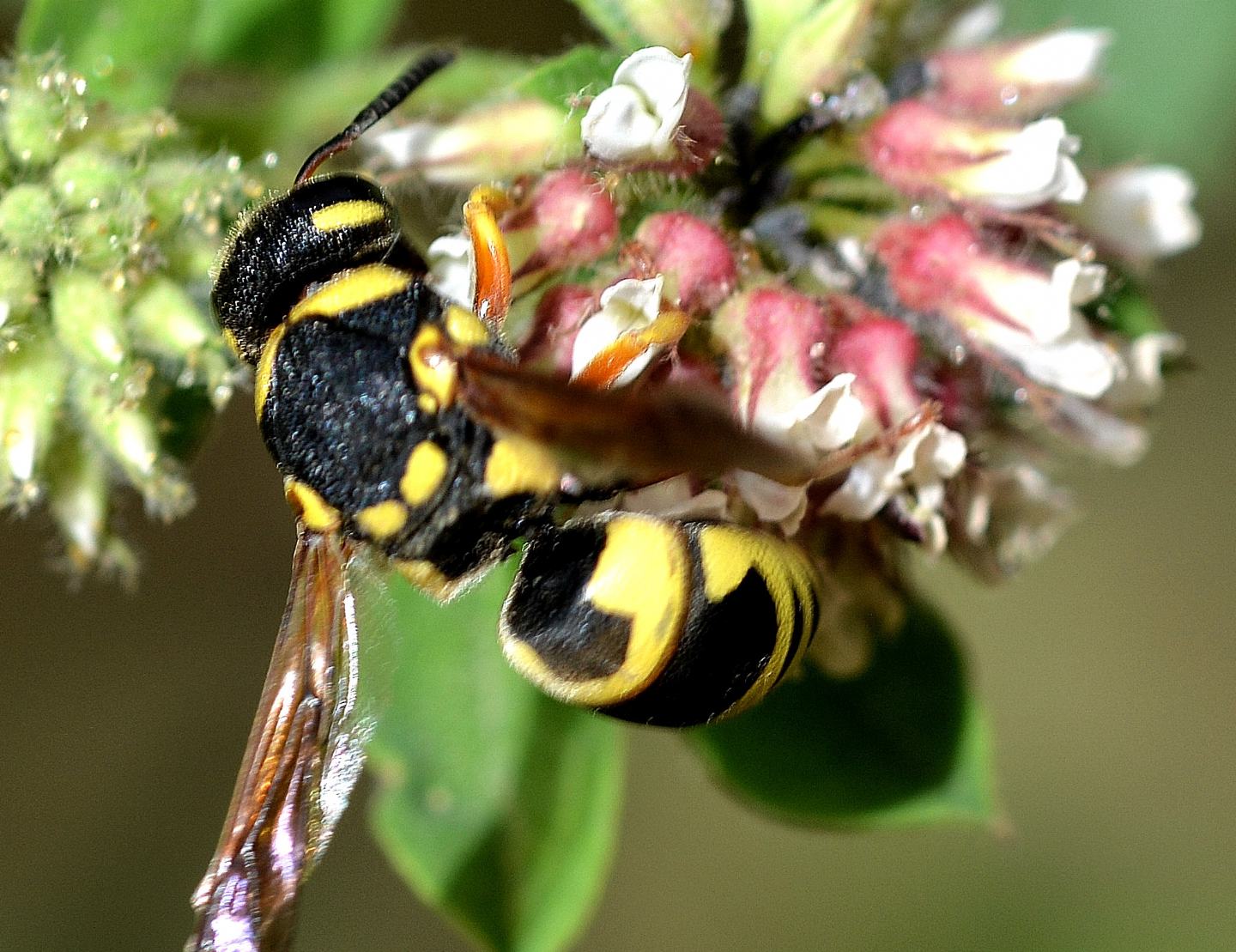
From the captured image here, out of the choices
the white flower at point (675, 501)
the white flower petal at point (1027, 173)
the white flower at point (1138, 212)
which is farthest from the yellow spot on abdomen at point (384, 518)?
the white flower at point (1138, 212)

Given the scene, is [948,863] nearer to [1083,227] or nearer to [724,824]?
[724,824]

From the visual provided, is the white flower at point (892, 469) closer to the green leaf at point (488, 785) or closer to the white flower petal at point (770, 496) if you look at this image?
the white flower petal at point (770, 496)

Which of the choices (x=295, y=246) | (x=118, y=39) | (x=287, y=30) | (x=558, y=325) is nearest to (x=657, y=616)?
(x=558, y=325)

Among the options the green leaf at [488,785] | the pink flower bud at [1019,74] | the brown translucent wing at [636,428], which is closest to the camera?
the brown translucent wing at [636,428]

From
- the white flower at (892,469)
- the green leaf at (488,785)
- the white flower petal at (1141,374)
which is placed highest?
the white flower at (892,469)

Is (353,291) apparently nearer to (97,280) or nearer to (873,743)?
(97,280)

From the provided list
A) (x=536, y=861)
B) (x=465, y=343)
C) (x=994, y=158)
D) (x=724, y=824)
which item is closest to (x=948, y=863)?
(x=724, y=824)
